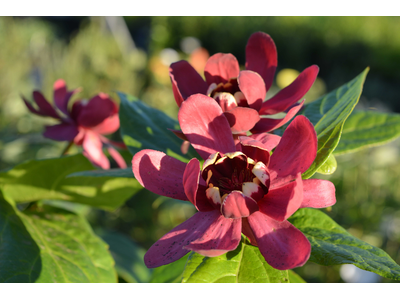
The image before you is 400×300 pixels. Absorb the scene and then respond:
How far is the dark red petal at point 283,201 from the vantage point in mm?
449

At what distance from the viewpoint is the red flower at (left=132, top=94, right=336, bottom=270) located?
47cm

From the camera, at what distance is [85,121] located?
1.01 metres

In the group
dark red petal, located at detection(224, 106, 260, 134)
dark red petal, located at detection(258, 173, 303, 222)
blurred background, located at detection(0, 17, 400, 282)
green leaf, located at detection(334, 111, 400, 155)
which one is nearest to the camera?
dark red petal, located at detection(258, 173, 303, 222)

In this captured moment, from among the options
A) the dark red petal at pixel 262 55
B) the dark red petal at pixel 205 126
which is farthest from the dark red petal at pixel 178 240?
the dark red petal at pixel 262 55

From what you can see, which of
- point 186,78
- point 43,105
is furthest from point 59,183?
point 186,78

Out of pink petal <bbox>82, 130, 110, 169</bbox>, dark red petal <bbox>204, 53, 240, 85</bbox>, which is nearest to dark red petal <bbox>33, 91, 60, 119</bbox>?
pink petal <bbox>82, 130, 110, 169</bbox>

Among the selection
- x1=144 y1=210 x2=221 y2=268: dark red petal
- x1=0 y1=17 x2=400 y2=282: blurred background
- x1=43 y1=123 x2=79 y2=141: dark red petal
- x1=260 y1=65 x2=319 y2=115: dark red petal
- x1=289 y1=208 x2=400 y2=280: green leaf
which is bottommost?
x1=0 y1=17 x2=400 y2=282: blurred background

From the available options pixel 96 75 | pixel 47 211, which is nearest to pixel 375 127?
pixel 47 211

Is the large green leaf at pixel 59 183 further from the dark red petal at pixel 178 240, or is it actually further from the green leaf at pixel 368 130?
the green leaf at pixel 368 130

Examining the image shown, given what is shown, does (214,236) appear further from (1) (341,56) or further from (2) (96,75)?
(1) (341,56)

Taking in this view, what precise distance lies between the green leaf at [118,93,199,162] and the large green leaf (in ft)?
A: 0.37

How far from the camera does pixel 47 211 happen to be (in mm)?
956

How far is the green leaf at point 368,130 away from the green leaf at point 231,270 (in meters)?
0.34

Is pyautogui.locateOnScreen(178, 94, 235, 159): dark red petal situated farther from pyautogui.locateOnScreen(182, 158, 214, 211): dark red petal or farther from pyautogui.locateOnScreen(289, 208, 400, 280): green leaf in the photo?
pyautogui.locateOnScreen(289, 208, 400, 280): green leaf
